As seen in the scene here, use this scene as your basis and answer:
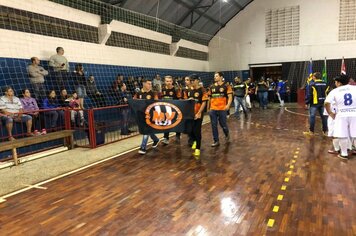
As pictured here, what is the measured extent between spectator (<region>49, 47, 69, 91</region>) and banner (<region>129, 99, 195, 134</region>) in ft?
10.4

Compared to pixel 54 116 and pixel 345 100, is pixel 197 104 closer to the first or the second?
pixel 345 100

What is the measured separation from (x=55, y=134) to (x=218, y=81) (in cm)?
398

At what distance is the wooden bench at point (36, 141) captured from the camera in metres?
5.81

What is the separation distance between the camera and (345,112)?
5570 millimetres

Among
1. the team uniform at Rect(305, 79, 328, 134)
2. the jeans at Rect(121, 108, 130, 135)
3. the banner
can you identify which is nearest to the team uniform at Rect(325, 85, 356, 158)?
the team uniform at Rect(305, 79, 328, 134)

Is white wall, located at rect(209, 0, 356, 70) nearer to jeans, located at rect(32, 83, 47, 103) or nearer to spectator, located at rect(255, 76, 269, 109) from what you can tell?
spectator, located at rect(255, 76, 269, 109)

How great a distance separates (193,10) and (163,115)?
11.2 metres

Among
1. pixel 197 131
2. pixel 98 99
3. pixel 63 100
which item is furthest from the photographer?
pixel 98 99

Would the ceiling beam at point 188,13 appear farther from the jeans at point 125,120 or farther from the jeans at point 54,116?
the jeans at point 54,116

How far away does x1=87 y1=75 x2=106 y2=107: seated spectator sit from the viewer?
9427 millimetres

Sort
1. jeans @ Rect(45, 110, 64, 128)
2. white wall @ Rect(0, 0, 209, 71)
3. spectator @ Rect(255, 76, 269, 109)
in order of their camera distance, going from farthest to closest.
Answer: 1. spectator @ Rect(255, 76, 269, 109)
2. white wall @ Rect(0, 0, 209, 71)
3. jeans @ Rect(45, 110, 64, 128)

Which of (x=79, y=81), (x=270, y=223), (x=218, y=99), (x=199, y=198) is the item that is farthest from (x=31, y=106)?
(x=270, y=223)

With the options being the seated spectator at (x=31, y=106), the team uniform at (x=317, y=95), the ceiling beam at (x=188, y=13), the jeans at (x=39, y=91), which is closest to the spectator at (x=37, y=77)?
the jeans at (x=39, y=91)

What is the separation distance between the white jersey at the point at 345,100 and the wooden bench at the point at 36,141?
5943 millimetres
